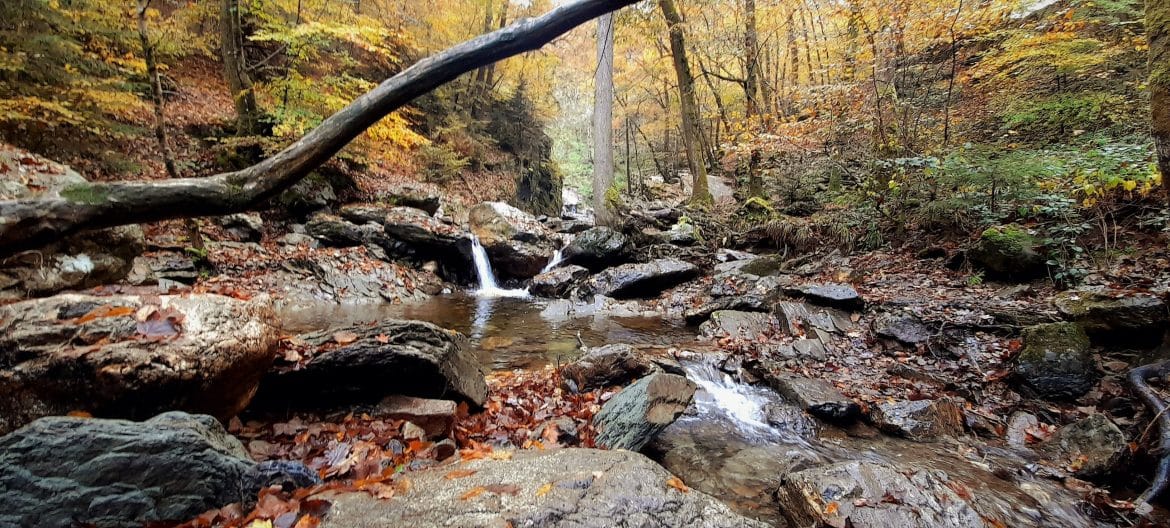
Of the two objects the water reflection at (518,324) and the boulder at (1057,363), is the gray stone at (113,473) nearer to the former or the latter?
the water reflection at (518,324)

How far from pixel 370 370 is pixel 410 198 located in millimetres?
11324

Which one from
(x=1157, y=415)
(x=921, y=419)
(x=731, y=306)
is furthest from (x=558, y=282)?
(x=1157, y=415)

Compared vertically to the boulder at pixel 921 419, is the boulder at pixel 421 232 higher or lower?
higher

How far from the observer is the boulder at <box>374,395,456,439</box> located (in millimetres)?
3412

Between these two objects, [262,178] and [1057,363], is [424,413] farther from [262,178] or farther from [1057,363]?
[1057,363]

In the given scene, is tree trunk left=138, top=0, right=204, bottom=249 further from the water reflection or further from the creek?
the creek

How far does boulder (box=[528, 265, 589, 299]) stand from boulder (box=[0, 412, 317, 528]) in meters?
8.91

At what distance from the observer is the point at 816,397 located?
4.80 metres

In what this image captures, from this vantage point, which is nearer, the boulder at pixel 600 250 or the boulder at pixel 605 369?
the boulder at pixel 605 369

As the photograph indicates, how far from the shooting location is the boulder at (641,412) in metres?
3.66

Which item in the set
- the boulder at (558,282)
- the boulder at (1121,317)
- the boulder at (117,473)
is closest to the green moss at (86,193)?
the boulder at (117,473)

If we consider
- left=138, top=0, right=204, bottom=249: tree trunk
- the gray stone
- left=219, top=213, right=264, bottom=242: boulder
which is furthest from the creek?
left=219, top=213, right=264, bottom=242: boulder

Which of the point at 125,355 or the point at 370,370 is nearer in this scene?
the point at 125,355

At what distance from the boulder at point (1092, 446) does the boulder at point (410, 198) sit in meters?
13.7
